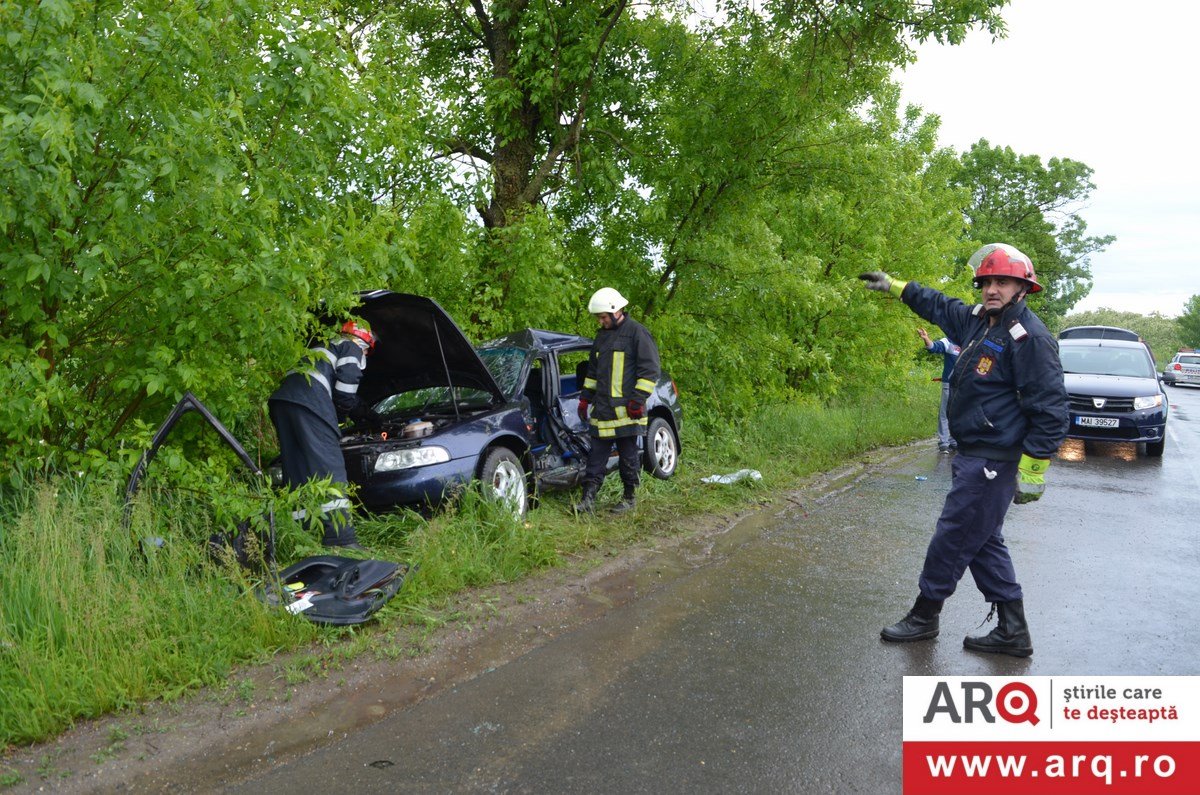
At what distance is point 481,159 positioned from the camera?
37.1 ft

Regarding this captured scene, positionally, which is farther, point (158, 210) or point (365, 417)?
point (365, 417)

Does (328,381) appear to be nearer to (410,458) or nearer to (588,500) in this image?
(410,458)

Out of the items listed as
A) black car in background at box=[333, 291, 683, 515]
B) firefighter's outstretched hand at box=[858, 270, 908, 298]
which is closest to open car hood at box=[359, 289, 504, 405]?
black car in background at box=[333, 291, 683, 515]

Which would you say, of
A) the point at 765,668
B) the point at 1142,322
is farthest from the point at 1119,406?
the point at 1142,322

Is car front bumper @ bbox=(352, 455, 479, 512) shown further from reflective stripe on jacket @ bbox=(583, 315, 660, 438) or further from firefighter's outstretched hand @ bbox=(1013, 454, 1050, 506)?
firefighter's outstretched hand @ bbox=(1013, 454, 1050, 506)

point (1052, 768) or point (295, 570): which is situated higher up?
point (295, 570)

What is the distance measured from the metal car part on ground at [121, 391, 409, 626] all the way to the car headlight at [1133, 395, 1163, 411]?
1211cm

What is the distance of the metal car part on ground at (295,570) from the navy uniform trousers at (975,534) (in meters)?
3.08

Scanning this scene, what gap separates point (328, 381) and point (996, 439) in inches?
169

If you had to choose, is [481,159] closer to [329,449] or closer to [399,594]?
[329,449]

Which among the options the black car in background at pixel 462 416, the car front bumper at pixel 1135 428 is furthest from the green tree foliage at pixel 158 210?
the car front bumper at pixel 1135 428

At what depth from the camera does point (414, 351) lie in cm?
711

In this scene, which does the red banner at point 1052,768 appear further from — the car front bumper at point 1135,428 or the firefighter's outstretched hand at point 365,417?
the car front bumper at point 1135,428

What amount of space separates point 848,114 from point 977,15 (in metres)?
2.93
